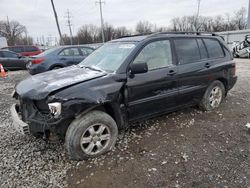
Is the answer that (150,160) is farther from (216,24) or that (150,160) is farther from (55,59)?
(216,24)

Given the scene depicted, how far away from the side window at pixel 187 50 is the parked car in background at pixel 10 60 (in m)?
11.3

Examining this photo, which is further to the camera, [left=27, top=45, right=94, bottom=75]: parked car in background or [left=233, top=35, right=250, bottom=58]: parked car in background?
[left=233, top=35, right=250, bottom=58]: parked car in background

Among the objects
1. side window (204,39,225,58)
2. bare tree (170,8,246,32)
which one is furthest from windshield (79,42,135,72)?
bare tree (170,8,246,32)

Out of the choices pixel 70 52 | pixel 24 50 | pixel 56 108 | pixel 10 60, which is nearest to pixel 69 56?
pixel 70 52

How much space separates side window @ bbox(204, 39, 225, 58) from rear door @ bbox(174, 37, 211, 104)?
15 cm

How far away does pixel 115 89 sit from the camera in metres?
3.04

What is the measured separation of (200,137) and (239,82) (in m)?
5.17

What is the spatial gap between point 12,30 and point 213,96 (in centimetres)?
8143

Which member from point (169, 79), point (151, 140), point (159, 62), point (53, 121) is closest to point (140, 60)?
point (159, 62)

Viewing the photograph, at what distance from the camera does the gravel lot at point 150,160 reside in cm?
255

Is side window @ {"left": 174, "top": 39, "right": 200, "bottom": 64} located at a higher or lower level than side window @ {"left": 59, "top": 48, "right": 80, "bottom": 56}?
lower

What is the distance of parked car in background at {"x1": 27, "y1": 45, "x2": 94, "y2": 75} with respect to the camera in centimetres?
779

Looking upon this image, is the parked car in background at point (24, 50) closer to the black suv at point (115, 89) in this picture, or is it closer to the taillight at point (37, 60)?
the taillight at point (37, 60)

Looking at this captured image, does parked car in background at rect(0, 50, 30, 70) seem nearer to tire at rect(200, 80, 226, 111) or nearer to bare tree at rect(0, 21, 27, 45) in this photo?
tire at rect(200, 80, 226, 111)
